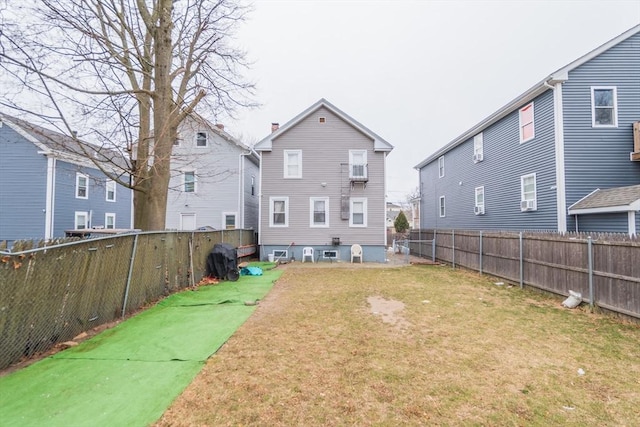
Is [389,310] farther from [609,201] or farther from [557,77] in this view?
[557,77]

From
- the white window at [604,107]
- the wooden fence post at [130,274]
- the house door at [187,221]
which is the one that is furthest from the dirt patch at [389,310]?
the house door at [187,221]

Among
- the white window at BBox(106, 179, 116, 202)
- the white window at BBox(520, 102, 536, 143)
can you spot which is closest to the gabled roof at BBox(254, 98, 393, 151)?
the white window at BBox(520, 102, 536, 143)

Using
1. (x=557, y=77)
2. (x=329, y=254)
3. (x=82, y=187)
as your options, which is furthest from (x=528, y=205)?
(x=82, y=187)

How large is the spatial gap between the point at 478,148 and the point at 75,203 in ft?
71.9

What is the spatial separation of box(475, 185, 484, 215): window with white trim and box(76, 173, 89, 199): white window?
21261 millimetres

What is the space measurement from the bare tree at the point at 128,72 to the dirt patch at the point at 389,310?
20.0ft

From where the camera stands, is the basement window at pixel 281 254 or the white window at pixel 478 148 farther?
the basement window at pixel 281 254

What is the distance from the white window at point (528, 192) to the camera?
36.8 ft

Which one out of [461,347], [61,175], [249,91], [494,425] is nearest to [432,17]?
[249,91]

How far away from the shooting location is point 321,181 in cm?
1521

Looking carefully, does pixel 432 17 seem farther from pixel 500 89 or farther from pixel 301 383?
pixel 301 383

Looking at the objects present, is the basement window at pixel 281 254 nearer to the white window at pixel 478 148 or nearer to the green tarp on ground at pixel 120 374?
the green tarp on ground at pixel 120 374

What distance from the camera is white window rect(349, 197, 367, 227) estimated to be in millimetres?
15078

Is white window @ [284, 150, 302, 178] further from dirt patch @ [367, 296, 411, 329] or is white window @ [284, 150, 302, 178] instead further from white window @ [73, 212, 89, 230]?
white window @ [73, 212, 89, 230]
